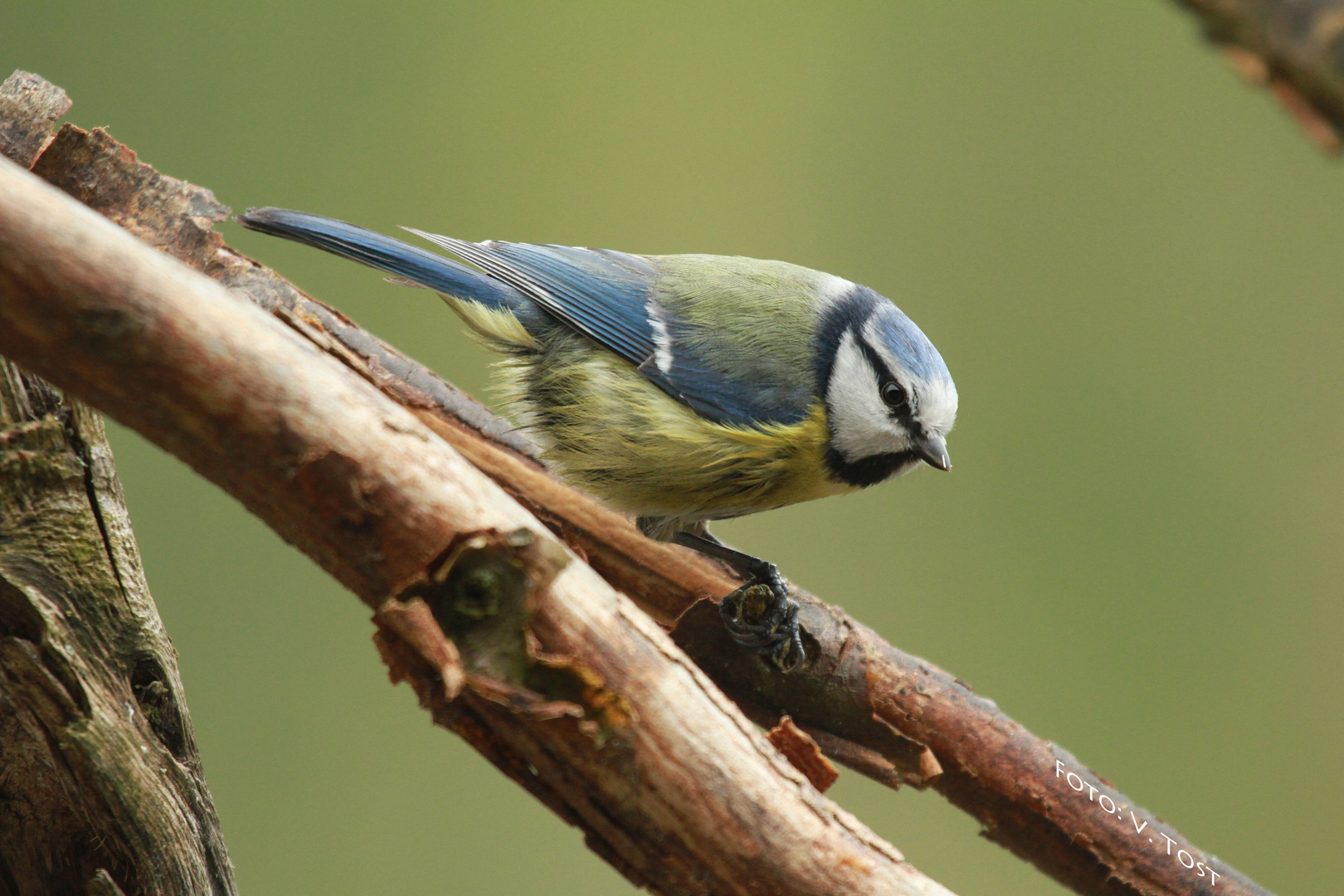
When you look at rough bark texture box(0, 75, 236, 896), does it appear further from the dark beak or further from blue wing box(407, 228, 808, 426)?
the dark beak

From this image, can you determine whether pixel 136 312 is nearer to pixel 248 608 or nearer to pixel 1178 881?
pixel 1178 881

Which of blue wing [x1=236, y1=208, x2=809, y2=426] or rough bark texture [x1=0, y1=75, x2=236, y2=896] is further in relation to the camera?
blue wing [x1=236, y1=208, x2=809, y2=426]

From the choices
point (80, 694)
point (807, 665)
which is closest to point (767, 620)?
point (807, 665)

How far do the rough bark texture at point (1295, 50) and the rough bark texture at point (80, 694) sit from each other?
39.4 inches

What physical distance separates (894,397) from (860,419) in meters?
0.05

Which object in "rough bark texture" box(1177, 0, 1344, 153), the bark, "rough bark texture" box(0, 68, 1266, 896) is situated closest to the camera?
"rough bark texture" box(1177, 0, 1344, 153)

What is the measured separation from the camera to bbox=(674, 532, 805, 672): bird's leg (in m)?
1.26

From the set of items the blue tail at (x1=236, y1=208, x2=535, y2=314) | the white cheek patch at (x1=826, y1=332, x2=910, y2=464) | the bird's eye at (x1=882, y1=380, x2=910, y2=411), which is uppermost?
the bird's eye at (x1=882, y1=380, x2=910, y2=411)

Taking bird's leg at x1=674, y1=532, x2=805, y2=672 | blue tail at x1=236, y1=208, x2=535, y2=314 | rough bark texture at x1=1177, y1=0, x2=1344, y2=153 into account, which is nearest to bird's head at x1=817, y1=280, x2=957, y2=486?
bird's leg at x1=674, y1=532, x2=805, y2=672

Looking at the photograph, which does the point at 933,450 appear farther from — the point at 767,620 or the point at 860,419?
the point at 767,620

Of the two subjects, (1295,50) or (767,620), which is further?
(767,620)

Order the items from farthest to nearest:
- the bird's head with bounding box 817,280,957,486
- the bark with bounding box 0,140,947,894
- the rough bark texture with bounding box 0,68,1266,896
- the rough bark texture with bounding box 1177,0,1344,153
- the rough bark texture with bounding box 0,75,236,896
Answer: the bird's head with bounding box 817,280,957,486 → the rough bark texture with bounding box 0,68,1266,896 → the rough bark texture with bounding box 0,75,236,896 → the bark with bounding box 0,140,947,894 → the rough bark texture with bounding box 1177,0,1344,153

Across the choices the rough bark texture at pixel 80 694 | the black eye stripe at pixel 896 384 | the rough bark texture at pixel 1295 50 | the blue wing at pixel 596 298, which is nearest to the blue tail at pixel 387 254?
the blue wing at pixel 596 298

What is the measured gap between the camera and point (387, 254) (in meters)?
1.35
